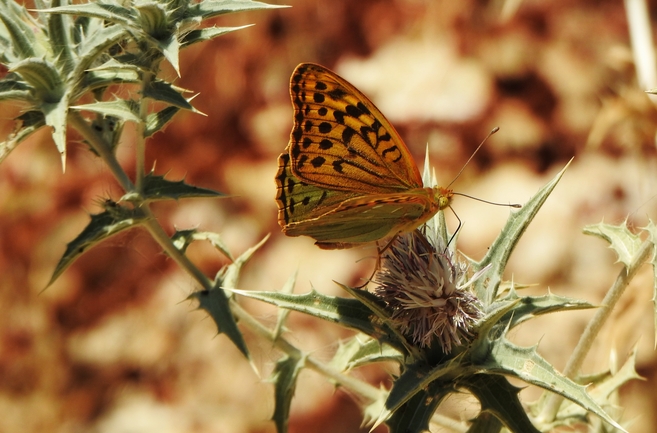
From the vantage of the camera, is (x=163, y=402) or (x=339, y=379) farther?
(x=163, y=402)

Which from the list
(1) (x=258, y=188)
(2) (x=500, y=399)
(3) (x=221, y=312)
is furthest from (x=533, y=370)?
(1) (x=258, y=188)

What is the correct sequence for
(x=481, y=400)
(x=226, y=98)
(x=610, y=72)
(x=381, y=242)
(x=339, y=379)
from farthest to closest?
(x=226, y=98) < (x=610, y=72) < (x=339, y=379) < (x=381, y=242) < (x=481, y=400)

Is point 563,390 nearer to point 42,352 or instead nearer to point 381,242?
point 381,242

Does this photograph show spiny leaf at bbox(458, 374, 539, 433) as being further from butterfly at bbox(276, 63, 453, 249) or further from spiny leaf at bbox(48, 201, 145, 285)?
spiny leaf at bbox(48, 201, 145, 285)

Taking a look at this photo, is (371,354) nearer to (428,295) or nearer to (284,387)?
(428,295)

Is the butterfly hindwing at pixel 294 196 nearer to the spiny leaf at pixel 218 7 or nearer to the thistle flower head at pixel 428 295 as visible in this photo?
the thistle flower head at pixel 428 295

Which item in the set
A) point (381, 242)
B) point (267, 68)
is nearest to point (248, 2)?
point (381, 242)

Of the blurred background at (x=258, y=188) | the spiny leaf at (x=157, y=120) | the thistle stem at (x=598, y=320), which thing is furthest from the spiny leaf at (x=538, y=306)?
the blurred background at (x=258, y=188)

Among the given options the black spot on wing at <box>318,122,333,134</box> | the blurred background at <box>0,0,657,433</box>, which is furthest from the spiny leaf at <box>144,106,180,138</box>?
the blurred background at <box>0,0,657,433</box>
